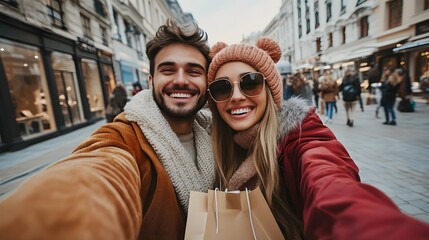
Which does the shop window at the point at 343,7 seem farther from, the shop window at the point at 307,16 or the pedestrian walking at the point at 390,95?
the pedestrian walking at the point at 390,95

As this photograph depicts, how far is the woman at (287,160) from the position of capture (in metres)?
0.63

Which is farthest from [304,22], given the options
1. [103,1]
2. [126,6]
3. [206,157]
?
[206,157]

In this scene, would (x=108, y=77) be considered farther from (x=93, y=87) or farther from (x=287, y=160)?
(x=287, y=160)

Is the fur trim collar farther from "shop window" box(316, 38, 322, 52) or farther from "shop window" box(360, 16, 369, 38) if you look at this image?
"shop window" box(316, 38, 322, 52)

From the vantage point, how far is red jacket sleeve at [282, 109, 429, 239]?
0.55m

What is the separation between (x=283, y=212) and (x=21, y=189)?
1.29m

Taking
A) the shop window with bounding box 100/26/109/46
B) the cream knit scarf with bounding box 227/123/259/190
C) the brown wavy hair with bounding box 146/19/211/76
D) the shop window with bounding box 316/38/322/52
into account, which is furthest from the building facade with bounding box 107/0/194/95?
the shop window with bounding box 316/38/322/52

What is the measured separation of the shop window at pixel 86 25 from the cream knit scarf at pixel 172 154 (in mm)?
14235

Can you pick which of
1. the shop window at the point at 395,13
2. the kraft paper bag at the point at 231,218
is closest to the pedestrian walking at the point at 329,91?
the kraft paper bag at the point at 231,218

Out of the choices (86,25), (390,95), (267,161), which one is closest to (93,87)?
(86,25)

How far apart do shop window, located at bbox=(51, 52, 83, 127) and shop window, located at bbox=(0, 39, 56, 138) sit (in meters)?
0.80

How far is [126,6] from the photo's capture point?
59.5 ft

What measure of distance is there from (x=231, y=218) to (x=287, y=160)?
51 cm

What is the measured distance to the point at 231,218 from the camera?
109 cm
